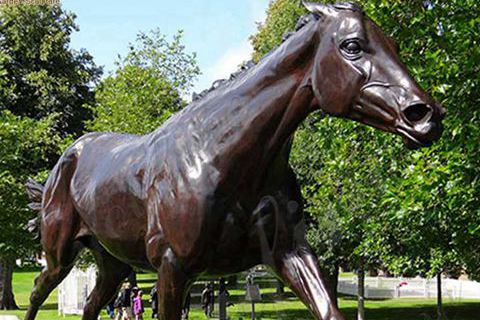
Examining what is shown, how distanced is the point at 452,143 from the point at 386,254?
25.8 ft

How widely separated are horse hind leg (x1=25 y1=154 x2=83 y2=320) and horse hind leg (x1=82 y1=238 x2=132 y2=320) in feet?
0.65

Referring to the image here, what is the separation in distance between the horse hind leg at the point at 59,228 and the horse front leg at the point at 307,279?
1.76 metres

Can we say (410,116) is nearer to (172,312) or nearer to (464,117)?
(172,312)

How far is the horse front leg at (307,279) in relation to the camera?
3346mm

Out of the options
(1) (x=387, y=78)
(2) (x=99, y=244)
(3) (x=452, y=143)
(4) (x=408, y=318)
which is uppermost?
(3) (x=452, y=143)

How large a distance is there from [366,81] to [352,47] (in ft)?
0.56

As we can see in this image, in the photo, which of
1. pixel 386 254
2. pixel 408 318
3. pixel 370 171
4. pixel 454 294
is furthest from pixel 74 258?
pixel 454 294

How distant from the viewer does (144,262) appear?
4141mm

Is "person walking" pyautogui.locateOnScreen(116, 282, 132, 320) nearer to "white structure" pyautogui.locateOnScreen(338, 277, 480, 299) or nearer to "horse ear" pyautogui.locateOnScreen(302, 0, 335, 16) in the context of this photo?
"horse ear" pyautogui.locateOnScreen(302, 0, 335, 16)

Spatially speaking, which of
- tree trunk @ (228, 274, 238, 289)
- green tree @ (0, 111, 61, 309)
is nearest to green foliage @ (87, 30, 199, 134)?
green tree @ (0, 111, 61, 309)

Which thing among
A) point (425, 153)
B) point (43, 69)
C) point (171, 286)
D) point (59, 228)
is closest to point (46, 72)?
point (43, 69)

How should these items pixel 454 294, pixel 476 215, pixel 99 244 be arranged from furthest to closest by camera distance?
pixel 454 294
pixel 476 215
pixel 99 244

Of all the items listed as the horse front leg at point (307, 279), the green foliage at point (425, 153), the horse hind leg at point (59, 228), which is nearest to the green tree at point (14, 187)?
the green foliage at point (425, 153)

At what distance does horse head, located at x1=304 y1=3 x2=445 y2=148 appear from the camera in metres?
2.94
